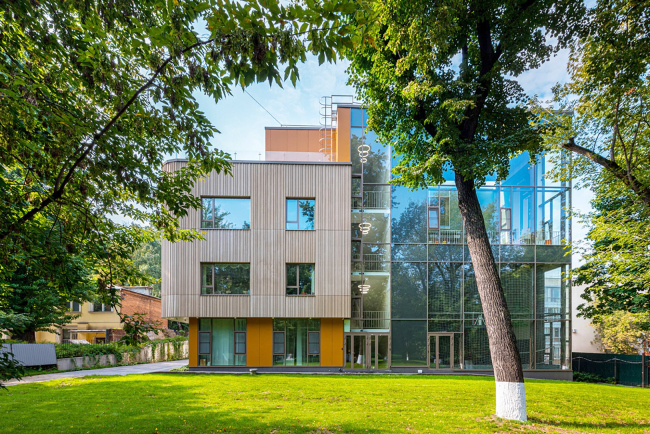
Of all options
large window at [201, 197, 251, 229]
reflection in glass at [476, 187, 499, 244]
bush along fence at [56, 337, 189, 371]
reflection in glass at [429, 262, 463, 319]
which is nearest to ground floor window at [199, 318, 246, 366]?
bush along fence at [56, 337, 189, 371]

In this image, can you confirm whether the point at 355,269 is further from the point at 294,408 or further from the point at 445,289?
the point at 294,408

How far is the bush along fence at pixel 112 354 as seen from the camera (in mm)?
22219

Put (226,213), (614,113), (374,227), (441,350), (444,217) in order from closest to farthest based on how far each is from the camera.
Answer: (614,113)
(226,213)
(441,350)
(444,217)
(374,227)

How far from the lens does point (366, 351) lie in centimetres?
2077

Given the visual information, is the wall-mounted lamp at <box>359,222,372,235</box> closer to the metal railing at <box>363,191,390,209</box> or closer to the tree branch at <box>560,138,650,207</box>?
the metal railing at <box>363,191,390,209</box>

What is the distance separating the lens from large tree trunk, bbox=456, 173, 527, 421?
9.04 metres

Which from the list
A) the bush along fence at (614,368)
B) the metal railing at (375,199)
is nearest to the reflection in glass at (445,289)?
the metal railing at (375,199)

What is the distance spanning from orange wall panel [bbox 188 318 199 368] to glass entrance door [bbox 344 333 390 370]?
7504 mm

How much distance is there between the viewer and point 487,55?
10.3m

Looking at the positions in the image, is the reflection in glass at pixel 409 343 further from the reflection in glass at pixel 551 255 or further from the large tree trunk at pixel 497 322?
the large tree trunk at pixel 497 322

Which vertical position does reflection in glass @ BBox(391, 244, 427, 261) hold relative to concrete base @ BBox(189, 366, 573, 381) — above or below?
above

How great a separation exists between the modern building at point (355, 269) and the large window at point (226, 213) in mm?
51

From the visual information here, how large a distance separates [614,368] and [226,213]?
882 inches

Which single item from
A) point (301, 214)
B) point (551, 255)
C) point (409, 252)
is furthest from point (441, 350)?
point (301, 214)
